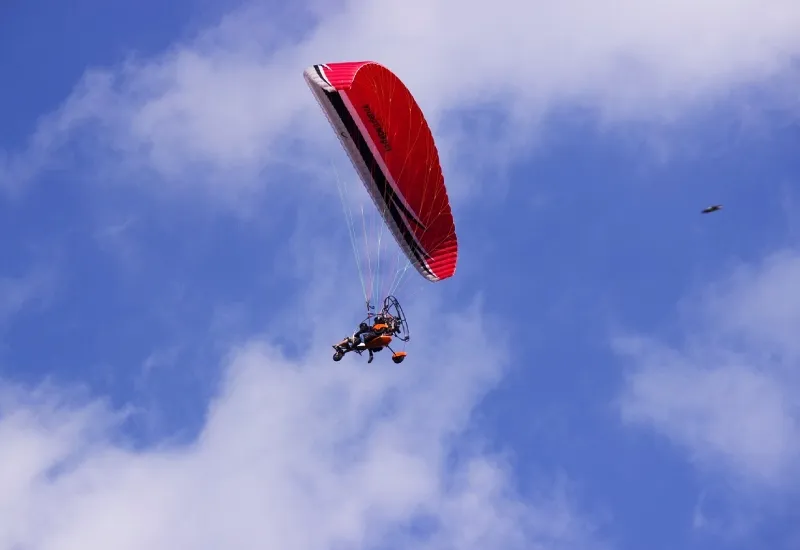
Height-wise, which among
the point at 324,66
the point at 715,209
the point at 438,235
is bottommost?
the point at 715,209

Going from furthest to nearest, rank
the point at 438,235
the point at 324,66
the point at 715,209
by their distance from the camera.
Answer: the point at 438,235 → the point at 324,66 → the point at 715,209

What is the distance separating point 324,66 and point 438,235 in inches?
266

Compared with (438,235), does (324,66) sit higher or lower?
higher

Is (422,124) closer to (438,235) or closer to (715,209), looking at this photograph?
(438,235)

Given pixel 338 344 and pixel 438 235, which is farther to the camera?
pixel 438 235

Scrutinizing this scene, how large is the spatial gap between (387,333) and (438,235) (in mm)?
5277

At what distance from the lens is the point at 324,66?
145 ft

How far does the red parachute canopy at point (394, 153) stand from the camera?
1738 inches

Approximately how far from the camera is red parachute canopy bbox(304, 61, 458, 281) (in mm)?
44156

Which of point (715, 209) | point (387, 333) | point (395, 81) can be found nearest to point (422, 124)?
point (395, 81)

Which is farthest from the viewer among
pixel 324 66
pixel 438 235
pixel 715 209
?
pixel 438 235

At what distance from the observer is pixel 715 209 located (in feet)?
135

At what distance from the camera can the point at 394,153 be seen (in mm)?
45531

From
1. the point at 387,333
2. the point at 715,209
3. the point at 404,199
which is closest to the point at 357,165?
the point at 404,199
